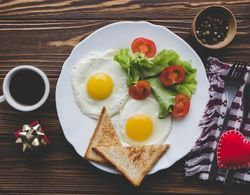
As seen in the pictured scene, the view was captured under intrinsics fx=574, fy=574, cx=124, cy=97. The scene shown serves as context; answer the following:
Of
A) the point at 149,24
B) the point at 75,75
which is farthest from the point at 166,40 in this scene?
the point at 75,75

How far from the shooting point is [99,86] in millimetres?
2141

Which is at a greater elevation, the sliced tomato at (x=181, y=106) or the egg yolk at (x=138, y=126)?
the sliced tomato at (x=181, y=106)

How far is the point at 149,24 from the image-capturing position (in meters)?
2.17

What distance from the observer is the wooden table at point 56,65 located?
2.22 metres

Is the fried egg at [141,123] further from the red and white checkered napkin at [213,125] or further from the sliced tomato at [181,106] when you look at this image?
the red and white checkered napkin at [213,125]

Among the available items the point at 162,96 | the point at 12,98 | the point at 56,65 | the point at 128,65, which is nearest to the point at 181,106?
the point at 162,96

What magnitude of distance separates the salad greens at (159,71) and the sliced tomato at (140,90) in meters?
0.02

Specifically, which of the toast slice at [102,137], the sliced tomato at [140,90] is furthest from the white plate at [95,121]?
the sliced tomato at [140,90]

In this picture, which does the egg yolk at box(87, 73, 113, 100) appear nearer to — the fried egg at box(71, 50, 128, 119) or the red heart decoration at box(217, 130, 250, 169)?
the fried egg at box(71, 50, 128, 119)

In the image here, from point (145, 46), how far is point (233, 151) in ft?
1.72

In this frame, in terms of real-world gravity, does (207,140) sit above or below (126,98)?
below

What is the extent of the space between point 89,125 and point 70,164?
18 centimetres

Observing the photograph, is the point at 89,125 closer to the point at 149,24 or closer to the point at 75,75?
the point at 75,75

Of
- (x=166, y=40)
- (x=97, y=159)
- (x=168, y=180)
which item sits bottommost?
(x=168, y=180)
